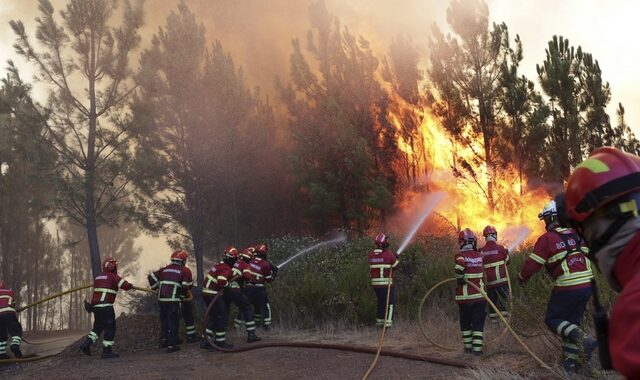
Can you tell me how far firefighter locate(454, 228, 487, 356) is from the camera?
8125mm

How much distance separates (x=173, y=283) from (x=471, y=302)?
20.2ft

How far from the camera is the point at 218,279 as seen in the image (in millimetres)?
11078

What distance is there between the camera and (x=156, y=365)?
9883 mm

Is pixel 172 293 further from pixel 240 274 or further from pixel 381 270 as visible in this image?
pixel 381 270

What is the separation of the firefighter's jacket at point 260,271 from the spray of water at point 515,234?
30.4 ft

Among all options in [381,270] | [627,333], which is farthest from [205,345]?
[627,333]

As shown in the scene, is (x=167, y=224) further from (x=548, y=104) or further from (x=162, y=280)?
(x=548, y=104)

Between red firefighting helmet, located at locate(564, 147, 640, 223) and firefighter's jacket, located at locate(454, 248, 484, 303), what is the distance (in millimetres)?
6766

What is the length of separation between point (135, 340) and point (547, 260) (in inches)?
377

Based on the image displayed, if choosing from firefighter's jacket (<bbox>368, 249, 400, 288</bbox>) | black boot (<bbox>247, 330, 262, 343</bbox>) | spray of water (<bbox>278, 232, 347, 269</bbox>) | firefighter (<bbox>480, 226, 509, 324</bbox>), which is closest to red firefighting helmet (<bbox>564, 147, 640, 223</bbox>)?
firefighter (<bbox>480, 226, 509, 324</bbox>)

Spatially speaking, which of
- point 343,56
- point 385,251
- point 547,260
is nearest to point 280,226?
point 343,56

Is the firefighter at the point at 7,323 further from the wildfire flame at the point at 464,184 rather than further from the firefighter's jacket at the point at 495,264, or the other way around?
the wildfire flame at the point at 464,184

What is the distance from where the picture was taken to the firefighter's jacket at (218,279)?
11.1 metres

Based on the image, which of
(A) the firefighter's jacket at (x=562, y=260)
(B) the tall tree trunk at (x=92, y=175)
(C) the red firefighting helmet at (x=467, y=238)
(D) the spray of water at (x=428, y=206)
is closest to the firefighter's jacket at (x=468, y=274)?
(C) the red firefighting helmet at (x=467, y=238)
